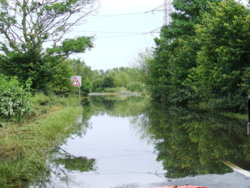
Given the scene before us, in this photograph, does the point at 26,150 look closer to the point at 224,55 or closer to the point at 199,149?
the point at 199,149

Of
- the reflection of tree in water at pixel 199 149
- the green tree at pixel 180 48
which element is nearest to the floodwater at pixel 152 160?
the reflection of tree in water at pixel 199 149

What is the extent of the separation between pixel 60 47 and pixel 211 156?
64.4 ft

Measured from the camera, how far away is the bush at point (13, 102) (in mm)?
11172

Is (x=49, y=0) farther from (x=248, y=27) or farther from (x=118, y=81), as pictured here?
(x=118, y=81)

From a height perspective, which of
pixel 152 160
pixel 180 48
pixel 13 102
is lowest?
pixel 152 160

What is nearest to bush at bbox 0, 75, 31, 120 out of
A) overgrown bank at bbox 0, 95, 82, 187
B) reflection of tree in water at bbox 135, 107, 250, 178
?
overgrown bank at bbox 0, 95, 82, 187

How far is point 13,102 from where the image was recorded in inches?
461

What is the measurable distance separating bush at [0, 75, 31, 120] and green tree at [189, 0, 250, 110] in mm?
9593

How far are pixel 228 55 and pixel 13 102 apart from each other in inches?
409

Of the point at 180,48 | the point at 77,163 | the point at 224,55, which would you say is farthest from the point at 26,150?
the point at 180,48

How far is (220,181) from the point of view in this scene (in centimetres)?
484

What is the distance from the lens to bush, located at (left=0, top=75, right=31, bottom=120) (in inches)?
440

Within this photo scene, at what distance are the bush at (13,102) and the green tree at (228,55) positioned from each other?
9593mm

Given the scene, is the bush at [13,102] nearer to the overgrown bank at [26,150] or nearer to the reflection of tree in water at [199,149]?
the overgrown bank at [26,150]
